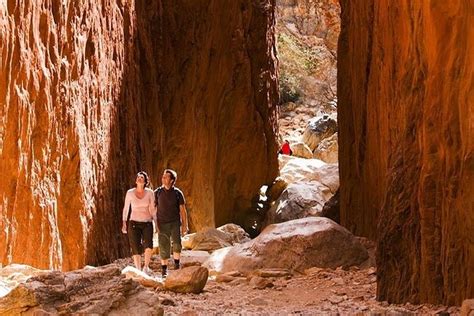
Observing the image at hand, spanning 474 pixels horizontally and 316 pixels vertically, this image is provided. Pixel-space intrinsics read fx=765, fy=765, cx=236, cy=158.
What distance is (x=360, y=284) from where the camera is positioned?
9.55 metres

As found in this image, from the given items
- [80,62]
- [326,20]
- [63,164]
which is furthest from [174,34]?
[326,20]

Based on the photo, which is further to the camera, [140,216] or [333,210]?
[333,210]

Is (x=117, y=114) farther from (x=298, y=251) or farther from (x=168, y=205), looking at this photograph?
(x=298, y=251)

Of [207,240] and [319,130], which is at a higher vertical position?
[319,130]

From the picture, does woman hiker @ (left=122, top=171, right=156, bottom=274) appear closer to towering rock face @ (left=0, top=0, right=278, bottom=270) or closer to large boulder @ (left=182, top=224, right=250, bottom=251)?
towering rock face @ (left=0, top=0, right=278, bottom=270)

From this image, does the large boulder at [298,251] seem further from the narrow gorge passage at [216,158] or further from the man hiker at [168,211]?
the man hiker at [168,211]

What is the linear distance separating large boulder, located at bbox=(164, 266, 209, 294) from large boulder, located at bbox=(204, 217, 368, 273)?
2136mm

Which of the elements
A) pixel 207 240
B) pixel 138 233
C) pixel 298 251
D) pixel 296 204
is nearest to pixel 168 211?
pixel 138 233

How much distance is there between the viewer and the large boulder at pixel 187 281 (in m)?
8.60

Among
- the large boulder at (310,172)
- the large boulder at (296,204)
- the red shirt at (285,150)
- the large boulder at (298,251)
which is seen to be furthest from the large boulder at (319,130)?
the large boulder at (298,251)

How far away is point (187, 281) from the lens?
8.64 meters

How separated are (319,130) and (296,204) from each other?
47.4 feet

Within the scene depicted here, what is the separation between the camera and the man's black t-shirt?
404 inches

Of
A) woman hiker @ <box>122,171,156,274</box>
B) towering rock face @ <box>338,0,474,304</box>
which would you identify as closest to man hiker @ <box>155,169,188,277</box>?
woman hiker @ <box>122,171,156,274</box>
